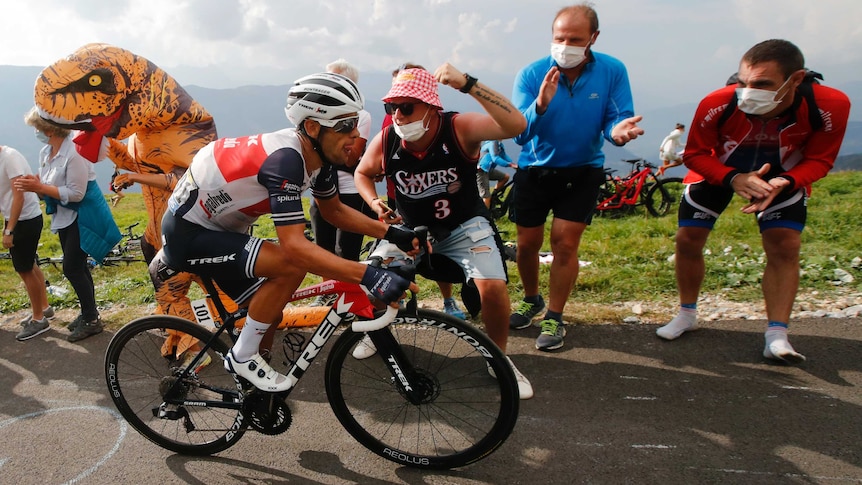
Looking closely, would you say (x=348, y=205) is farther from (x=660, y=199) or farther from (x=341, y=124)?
(x=660, y=199)

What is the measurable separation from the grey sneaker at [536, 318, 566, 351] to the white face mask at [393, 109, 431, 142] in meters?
2.02

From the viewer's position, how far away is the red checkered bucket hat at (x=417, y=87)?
10.8 feet

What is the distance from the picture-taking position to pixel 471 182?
12.3ft

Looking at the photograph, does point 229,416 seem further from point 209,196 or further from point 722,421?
point 722,421

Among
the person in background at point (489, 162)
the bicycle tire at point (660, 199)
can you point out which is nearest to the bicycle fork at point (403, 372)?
the person in background at point (489, 162)

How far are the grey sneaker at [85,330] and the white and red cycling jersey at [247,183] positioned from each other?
3.27 metres

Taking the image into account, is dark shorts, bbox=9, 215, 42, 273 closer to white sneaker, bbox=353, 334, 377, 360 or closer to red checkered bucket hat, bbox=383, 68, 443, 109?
white sneaker, bbox=353, 334, 377, 360

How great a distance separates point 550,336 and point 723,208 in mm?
1767

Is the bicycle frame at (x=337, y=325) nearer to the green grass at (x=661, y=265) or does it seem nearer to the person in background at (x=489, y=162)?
the green grass at (x=661, y=265)

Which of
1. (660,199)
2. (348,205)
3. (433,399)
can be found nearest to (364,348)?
(433,399)

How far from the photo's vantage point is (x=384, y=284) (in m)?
2.44

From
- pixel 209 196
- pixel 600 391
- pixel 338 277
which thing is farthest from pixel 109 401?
pixel 600 391

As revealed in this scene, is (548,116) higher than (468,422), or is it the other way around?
(548,116)

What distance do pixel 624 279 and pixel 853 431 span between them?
271 centimetres
